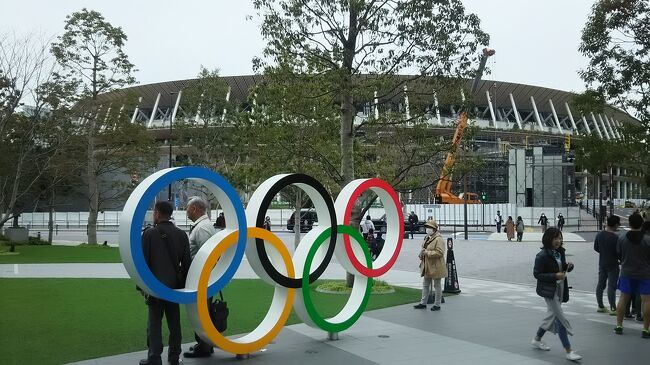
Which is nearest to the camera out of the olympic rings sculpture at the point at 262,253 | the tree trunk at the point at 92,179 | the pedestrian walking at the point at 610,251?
the olympic rings sculpture at the point at 262,253

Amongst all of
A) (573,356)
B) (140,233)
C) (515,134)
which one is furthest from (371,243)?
(515,134)

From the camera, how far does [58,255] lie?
70.4ft

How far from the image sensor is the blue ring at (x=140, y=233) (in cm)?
570

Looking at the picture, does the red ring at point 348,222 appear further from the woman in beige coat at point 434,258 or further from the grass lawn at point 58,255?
the grass lawn at point 58,255

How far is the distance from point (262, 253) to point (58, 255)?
17.1m

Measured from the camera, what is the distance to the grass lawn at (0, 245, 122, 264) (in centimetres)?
1954

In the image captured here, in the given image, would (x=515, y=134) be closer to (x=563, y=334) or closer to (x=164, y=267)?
(x=563, y=334)

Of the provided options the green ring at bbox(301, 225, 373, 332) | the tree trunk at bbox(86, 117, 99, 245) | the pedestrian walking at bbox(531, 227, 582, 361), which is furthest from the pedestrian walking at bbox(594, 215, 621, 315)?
the tree trunk at bbox(86, 117, 99, 245)

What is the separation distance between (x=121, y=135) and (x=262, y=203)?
20.2 meters

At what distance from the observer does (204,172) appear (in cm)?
643

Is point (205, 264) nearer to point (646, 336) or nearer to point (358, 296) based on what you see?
point (358, 296)

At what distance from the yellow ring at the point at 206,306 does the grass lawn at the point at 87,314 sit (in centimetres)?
136

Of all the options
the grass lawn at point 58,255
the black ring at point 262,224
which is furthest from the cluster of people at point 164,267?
the grass lawn at point 58,255

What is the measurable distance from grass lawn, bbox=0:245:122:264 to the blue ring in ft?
47.0
